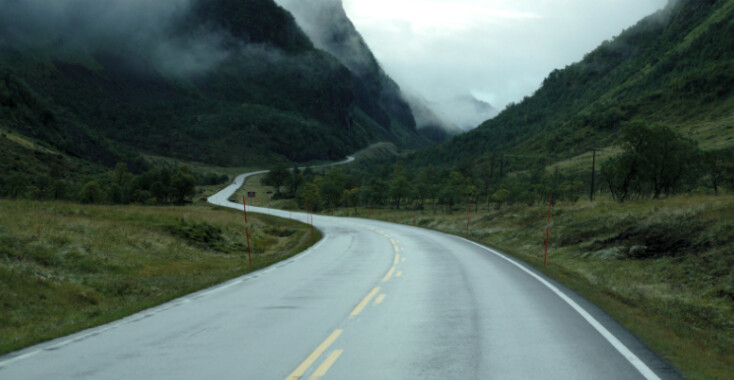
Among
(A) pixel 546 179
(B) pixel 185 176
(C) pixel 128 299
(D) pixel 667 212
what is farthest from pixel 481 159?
(C) pixel 128 299

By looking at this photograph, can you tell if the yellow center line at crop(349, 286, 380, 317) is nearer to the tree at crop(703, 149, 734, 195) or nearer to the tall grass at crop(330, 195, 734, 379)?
the tall grass at crop(330, 195, 734, 379)

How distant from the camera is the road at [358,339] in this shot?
5.71m

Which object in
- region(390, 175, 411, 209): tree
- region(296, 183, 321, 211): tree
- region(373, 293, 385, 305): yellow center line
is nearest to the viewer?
region(373, 293, 385, 305): yellow center line

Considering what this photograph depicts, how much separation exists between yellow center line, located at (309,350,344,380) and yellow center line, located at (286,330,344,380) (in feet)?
0.48

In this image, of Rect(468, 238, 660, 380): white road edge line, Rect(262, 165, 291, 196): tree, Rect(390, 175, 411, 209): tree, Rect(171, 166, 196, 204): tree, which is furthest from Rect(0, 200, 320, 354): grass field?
Rect(262, 165, 291, 196): tree

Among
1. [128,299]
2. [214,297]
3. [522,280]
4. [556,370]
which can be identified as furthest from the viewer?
[522,280]

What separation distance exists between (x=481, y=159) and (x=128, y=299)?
176m

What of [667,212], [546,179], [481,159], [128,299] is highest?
[481,159]

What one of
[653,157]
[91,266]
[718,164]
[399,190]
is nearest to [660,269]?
[91,266]

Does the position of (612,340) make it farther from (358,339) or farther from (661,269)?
(661,269)

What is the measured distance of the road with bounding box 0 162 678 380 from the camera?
5707 mm

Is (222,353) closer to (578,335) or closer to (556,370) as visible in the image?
(556,370)

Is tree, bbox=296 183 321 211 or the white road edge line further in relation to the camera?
tree, bbox=296 183 321 211

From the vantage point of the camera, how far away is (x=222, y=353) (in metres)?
6.43
